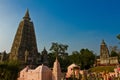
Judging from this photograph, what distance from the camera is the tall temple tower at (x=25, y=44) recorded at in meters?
50.2

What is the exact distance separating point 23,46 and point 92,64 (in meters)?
23.1

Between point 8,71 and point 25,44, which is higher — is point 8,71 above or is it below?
below

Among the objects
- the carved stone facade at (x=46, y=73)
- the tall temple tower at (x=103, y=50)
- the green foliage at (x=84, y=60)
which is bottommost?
the carved stone facade at (x=46, y=73)

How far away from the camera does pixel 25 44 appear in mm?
52156

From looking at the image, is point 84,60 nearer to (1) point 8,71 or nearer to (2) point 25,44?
(2) point 25,44

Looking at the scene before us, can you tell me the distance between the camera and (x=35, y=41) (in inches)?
2197

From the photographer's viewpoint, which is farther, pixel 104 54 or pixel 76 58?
pixel 104 54

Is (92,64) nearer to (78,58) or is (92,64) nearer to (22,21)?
(78,58)

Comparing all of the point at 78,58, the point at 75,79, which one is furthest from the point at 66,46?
the point at 75,79

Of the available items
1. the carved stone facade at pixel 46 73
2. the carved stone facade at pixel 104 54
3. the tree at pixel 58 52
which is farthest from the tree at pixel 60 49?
the carved stone facade at pixel 46 73

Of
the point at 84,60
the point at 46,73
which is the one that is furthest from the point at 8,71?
the point at 84,60

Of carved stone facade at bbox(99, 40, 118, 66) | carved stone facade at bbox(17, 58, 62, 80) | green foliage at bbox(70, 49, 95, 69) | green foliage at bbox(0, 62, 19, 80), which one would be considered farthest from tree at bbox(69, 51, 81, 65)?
green foliage at bbox(0, 62, 19, 80)

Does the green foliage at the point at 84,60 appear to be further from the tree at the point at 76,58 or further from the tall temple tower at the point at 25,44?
the tall temple tower at the point at 25,44

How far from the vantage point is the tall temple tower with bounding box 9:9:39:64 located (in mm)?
50250
